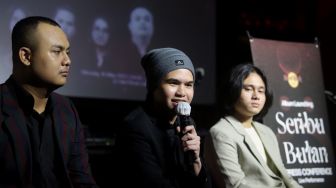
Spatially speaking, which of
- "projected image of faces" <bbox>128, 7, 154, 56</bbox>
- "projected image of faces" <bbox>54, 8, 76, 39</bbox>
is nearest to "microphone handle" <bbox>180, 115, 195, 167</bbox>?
"projected image of faces" <bbox>54, 8, 76, 39</bbox>

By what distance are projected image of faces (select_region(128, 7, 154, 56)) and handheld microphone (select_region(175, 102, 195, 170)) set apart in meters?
1.97

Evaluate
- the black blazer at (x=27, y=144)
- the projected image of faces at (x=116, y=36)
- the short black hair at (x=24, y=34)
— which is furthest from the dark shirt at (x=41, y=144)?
the projected image of faces at (x=116, y=36)

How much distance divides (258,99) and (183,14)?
1.62 meters

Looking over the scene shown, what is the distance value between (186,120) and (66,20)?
2.02m

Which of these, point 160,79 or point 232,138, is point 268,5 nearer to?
point 232,138

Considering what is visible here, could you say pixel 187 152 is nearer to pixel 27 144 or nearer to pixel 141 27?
pixel 27 144

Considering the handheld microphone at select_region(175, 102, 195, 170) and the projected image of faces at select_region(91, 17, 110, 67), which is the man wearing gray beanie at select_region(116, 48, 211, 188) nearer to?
the handheld microphone at select_region(175, 102, 195, 170)

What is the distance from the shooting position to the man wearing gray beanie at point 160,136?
2008 millimetres

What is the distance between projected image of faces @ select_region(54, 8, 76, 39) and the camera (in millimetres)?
3498

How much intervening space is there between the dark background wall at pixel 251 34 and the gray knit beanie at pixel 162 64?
1644 mm

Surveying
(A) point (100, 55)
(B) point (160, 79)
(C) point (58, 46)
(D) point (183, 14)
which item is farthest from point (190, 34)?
(C) point (58, 46)

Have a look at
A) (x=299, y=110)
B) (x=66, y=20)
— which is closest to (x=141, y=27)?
(x=66, y=20)

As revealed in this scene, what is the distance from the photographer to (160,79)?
2.12 meters

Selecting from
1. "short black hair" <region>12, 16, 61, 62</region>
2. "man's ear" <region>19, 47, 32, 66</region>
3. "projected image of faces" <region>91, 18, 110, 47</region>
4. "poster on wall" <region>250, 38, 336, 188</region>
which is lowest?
"poster on wall" <region>250, 38, 336, 188</region>
